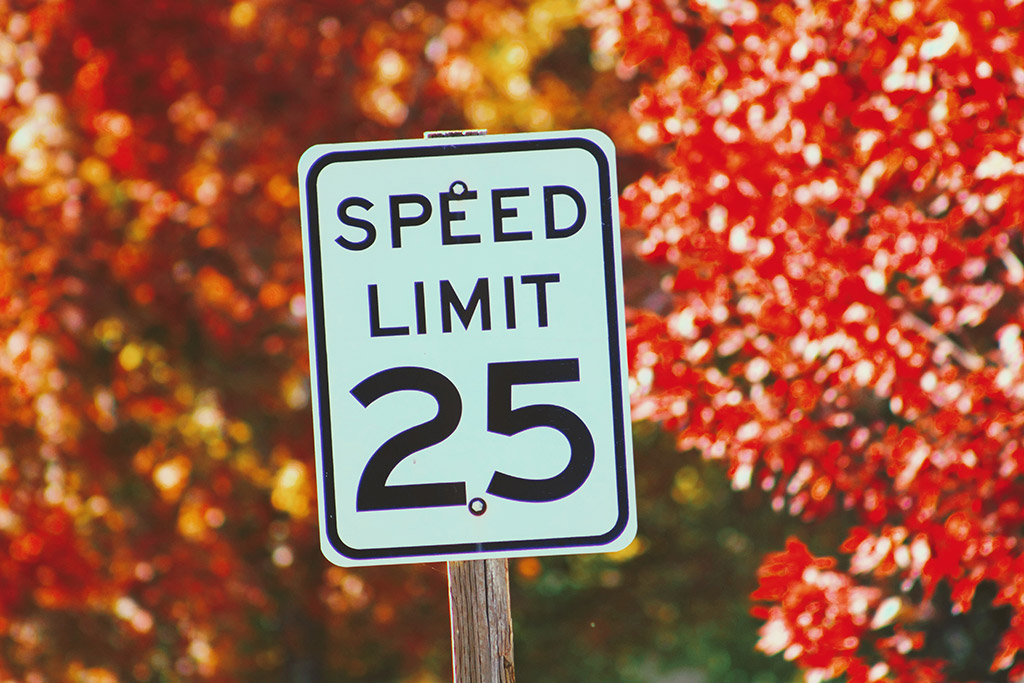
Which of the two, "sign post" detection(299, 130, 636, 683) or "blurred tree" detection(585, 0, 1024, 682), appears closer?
"sign post" detection(299, 130, 636, 683)

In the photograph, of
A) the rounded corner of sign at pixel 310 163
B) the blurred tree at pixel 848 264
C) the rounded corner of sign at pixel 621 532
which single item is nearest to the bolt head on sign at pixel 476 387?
the rounded corner of sign at pixel 621 532

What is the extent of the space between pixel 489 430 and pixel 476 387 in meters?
Result: 0.08

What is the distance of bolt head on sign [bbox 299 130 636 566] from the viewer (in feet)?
6.30

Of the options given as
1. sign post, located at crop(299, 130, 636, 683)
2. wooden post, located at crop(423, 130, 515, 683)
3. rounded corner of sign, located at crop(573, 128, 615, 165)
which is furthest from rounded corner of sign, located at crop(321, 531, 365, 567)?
rounded corner of sign, located at crop(573, 128, 615, 165)

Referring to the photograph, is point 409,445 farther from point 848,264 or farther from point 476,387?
point 848,264

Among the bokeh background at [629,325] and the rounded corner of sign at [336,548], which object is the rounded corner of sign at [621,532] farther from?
the bokeh background at [629,325]

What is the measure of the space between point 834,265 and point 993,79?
61 cm

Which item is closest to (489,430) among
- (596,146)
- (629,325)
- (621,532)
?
(621,532)

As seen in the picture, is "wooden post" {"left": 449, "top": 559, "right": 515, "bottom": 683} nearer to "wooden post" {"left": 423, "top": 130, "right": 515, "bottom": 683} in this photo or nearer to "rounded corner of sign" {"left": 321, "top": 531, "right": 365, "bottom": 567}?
"wooden post" {"left": 423, "top": 130, "right": 515, "bottom": 683}

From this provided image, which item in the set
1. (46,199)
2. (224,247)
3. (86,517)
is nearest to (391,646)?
(86,517)

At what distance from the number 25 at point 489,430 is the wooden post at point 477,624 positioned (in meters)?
0.18

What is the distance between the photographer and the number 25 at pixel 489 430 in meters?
1.92

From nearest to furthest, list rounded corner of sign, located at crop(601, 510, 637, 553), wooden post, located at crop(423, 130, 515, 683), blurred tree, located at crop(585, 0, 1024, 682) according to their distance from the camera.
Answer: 1. rounded corner of sign, located at crop(601, 510, 637, 553)
2. wooden post, located at crop(423, 130, 515, 683)
3. blurred tree, located at crop(585, 0, 1024, 682)

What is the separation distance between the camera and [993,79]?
288cm
